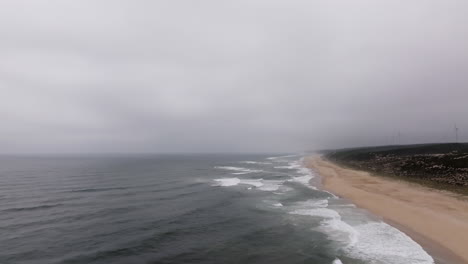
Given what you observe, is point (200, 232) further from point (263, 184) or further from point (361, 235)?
point (263, 184)

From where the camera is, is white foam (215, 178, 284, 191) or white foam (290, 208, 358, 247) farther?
white foam (215, 178, 284, 191)

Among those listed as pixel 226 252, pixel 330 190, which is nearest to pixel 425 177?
pixel 330 190

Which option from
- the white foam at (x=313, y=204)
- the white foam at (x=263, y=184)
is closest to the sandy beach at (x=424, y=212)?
the white foam at (x=313, y=204)

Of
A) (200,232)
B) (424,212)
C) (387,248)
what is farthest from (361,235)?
(200,232)

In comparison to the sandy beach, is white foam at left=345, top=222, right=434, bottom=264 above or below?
below

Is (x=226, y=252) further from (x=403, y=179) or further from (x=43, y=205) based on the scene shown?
(x=403, y=179)

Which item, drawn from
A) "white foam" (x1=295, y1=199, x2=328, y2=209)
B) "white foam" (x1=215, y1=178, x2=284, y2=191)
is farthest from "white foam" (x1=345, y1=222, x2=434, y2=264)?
"white foam" (x1=215, y1=178, x2=284, y2=191)

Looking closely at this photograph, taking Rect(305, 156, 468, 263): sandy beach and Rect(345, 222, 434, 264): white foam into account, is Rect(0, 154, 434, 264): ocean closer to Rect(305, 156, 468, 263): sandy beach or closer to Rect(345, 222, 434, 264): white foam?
Rect(345, 222, 434, 264): white foam

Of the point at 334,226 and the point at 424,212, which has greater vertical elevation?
the point at 424,212
